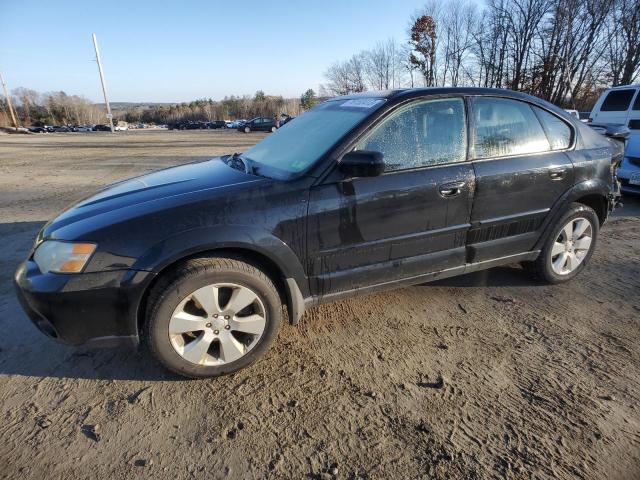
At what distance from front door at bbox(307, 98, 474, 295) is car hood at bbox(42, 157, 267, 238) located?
57 centimetres

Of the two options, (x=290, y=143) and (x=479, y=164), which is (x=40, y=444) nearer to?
(x=290, y=143)

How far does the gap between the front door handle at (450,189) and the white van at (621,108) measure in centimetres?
725

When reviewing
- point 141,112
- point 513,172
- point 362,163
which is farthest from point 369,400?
point 141,112

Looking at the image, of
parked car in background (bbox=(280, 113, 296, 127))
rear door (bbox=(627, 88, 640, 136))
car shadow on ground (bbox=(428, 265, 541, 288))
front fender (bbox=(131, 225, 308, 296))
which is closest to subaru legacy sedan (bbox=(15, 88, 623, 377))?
front fender (bbox=(131, 225, 308, 296))

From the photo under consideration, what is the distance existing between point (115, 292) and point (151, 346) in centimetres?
37

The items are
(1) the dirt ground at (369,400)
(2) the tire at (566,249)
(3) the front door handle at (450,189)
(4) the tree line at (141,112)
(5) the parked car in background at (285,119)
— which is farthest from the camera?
(4) the tree line at (141,112)

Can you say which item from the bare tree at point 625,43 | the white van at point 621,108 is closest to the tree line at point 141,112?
the bare tree at point 625,43

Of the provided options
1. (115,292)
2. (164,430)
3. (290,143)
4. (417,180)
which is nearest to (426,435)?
(164,430)

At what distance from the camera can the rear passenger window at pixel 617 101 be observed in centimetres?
825

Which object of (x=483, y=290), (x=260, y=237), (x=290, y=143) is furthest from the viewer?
(x=483, y=290)

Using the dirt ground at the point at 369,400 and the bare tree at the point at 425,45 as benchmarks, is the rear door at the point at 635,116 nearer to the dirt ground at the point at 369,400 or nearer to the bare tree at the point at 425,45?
the dirt ground at the point at 369,400

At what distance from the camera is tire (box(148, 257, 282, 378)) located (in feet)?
6.98

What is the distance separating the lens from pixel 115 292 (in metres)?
2.05

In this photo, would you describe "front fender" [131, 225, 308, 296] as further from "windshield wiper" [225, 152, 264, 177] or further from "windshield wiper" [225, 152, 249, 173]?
"windshield wiper" [225, 152, 249, 173]
